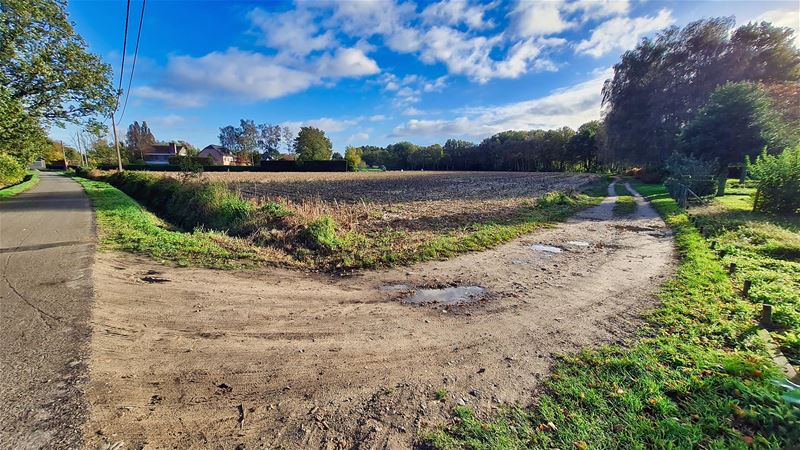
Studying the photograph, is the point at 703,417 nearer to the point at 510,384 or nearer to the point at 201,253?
the point at 510,384

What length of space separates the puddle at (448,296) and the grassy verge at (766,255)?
143 inches

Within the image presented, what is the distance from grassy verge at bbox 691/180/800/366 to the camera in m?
4.20

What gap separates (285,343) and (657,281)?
A: 6741 mm

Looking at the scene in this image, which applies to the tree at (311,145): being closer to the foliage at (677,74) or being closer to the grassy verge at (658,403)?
the foliage at (677,74)

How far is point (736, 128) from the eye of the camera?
20531 mm

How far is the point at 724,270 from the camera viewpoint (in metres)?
6.34

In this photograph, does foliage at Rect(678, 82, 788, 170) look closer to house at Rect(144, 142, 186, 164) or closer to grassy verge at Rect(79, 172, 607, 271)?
grassy verge at Rect(79, 172, 607, 271)

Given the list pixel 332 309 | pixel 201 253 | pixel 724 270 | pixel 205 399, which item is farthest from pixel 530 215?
pixel 205 399

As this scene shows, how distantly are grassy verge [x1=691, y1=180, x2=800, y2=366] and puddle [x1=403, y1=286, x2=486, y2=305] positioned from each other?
143 inches

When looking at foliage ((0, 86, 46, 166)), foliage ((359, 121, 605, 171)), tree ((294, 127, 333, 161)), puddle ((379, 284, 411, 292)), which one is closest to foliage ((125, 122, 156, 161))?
tree ((294, 127, 333, 161))

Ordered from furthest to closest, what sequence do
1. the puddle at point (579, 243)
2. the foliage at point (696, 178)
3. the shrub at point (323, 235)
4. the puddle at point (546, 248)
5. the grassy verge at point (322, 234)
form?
1. the foliage at point (696, 178)
2. the puddle at point (579, 243)
3. the puddle at point (546, 248)
4. the shrub at point (323, 235)
5. the grassy verge at point (322, 234)

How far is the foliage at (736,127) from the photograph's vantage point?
19781mm

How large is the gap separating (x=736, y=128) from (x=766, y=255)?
789 inches

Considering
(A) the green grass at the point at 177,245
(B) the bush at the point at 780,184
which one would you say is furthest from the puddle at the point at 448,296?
(B) the bush at the point at 780,184
